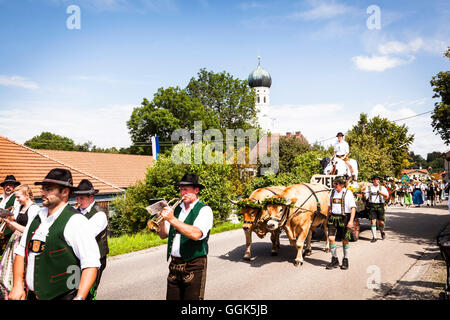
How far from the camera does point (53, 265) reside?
3111 mm

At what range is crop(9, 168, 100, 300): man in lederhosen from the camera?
311 cm

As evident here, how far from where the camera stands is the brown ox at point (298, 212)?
8.16m

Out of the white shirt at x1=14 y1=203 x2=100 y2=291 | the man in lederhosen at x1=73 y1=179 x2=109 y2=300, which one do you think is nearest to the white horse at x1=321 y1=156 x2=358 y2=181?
the man in lederhosen at x1=73 y1=179 x2=109 y2=300

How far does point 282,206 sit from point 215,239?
5.50 metres

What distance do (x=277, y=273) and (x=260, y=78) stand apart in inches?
3136

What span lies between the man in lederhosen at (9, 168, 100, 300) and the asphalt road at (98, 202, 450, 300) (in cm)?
352

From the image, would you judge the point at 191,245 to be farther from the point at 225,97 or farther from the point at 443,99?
the point at 225,97

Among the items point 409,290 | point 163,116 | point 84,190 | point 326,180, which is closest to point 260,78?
point 163,116

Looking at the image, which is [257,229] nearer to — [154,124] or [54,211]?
[54,211]

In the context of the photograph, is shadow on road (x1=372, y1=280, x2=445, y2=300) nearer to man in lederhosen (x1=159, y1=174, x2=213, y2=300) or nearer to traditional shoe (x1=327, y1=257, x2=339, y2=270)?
traditional shoe (x1=327, y1=257, x2=339, y2=270)

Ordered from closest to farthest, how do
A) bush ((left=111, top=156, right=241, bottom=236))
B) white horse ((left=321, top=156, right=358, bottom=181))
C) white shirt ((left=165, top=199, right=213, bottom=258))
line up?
white shirt ((left=165, top=199, right=213, bottom=258)) < white horse ((left=321, top=156, right=358, bottom=181)) < bush ((left=111, top=156, right=241, bottom=236))

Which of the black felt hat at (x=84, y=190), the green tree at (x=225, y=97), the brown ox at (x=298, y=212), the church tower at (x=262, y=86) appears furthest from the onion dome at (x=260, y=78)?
the black felt hat at (x=84, y=190)
